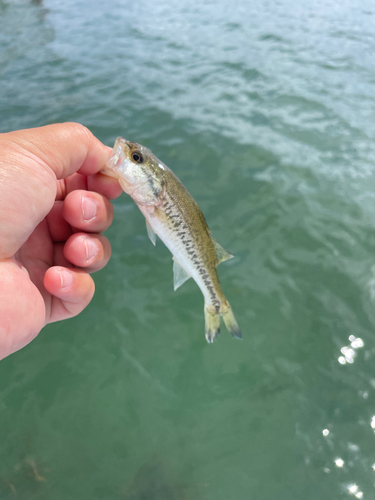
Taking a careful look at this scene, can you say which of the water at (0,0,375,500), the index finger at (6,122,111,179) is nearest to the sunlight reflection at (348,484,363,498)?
the water at (0,0,375,500)

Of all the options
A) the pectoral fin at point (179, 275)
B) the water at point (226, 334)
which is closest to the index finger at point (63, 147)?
the pectoral fin at point (179, 275)

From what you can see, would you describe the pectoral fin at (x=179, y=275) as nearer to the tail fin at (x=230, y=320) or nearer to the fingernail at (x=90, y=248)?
the tail fin at (x=230, y=320)

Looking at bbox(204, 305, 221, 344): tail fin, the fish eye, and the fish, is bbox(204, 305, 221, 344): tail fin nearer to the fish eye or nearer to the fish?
the fish

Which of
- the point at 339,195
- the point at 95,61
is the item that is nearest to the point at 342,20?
the point at 95,61

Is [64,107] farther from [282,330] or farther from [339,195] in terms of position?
[282,330]

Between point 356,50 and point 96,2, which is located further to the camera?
point 96,2

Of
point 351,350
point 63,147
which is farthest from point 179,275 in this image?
point 351,350

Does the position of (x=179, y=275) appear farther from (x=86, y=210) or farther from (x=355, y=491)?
(x=355, y=491)
